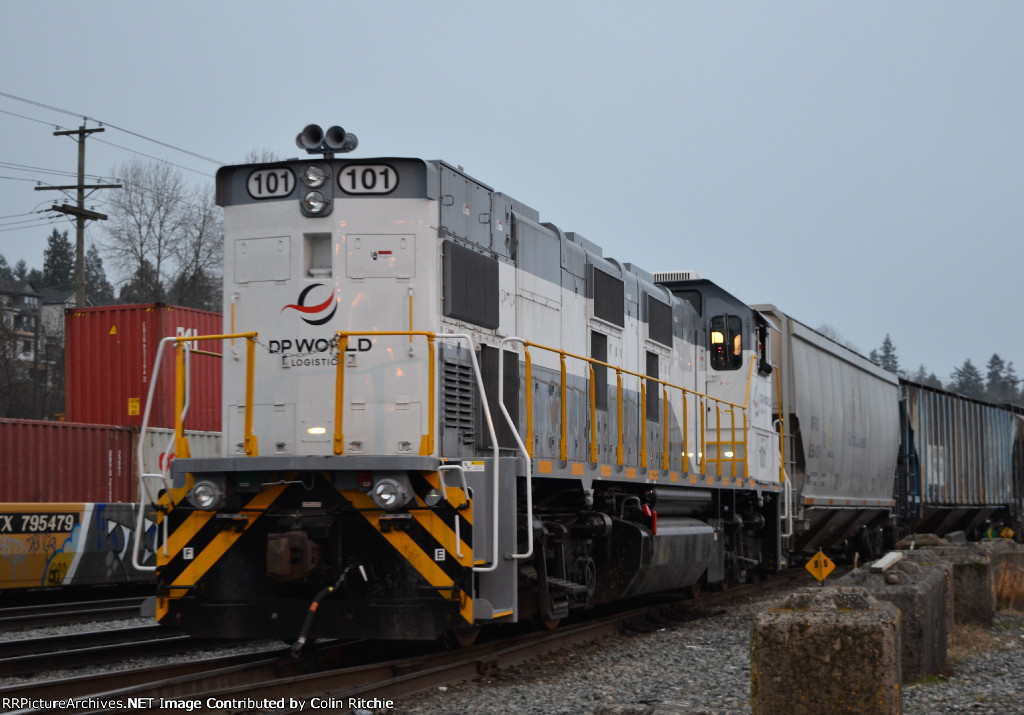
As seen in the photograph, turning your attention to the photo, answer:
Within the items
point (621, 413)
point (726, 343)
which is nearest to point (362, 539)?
point (621, 413)

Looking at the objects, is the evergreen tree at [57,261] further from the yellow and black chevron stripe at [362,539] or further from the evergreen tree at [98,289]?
the yellow and black chevron stripe at [362,539]

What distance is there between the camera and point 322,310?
762 cm

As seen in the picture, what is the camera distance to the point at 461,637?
26.7 feet

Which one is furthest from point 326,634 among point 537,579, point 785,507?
point 785,507

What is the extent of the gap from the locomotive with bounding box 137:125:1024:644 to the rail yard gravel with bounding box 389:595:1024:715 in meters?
0.45

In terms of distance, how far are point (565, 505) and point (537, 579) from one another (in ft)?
3.54

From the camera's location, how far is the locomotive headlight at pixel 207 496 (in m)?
7.19

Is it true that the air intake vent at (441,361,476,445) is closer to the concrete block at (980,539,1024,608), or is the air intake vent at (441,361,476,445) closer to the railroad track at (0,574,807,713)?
the railroad track at (0,574,807,713)

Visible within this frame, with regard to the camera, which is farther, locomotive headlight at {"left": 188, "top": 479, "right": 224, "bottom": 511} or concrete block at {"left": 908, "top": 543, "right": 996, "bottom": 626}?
concrete block at {"left": 908, "top": 543, "right": 996, "bottom": 626}

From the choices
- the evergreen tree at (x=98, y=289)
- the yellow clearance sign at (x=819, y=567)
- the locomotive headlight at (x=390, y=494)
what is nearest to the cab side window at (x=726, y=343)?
the yellow clearance sign at (x=819, y=567)

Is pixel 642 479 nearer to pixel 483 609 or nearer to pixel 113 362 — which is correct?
pixel 483 609

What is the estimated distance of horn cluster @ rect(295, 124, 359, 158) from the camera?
765 centimetres

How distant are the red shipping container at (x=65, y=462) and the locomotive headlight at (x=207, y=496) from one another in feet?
26.9

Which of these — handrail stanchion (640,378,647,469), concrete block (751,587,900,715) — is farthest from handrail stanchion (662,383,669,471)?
concrete block (751,587,900,715)
